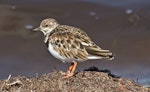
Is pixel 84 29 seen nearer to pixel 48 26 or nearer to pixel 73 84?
pixel 48 26

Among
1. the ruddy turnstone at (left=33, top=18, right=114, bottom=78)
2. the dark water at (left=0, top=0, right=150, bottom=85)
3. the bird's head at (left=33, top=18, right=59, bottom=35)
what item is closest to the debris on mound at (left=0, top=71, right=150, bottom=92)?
the ruddy turnstone at (left=33, top=18, right=114, bottom=78)

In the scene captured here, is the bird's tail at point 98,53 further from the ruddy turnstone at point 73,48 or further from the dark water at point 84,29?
the dark water at point 84,29

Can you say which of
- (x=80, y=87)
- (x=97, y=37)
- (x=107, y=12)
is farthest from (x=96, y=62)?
(x=80, y=87)

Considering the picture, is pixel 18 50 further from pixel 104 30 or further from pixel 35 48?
pixel 104 30

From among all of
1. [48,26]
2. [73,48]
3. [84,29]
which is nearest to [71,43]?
[73,48]

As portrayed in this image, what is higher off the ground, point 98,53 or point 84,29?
point 84,29

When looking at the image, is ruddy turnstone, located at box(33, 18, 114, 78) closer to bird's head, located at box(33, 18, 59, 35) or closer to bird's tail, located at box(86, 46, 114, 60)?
bird's tail, located at box(86, 46, 114, 60)
